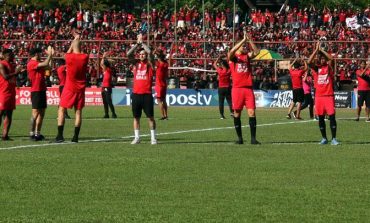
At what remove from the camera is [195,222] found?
11297mm

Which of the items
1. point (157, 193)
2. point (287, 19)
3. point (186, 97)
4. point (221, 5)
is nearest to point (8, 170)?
point (157, 193)

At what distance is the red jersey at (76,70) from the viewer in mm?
22000

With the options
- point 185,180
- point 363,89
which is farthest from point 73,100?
point 363,89

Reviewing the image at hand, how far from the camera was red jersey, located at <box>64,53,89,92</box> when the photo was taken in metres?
22.0

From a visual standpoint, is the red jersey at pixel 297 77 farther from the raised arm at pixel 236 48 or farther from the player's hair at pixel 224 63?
the raised arm at pixel 236 48

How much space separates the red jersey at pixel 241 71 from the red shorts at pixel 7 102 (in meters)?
4.97

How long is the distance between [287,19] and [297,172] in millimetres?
44444

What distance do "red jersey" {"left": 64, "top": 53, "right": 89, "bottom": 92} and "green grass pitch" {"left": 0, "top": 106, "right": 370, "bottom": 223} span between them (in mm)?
1187

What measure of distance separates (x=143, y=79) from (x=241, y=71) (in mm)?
1992

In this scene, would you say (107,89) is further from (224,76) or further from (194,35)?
(194,35)

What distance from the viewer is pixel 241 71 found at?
2225 cm

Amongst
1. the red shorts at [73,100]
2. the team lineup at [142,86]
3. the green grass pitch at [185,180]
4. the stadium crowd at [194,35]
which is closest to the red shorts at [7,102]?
the team lineup at [142,86]

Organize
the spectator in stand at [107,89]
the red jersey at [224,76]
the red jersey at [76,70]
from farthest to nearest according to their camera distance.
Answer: the spectator in stand at [107,89], the red jersey at [224,76], the red jersey at [76,70]

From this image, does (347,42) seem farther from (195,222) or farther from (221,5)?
(195,222)
